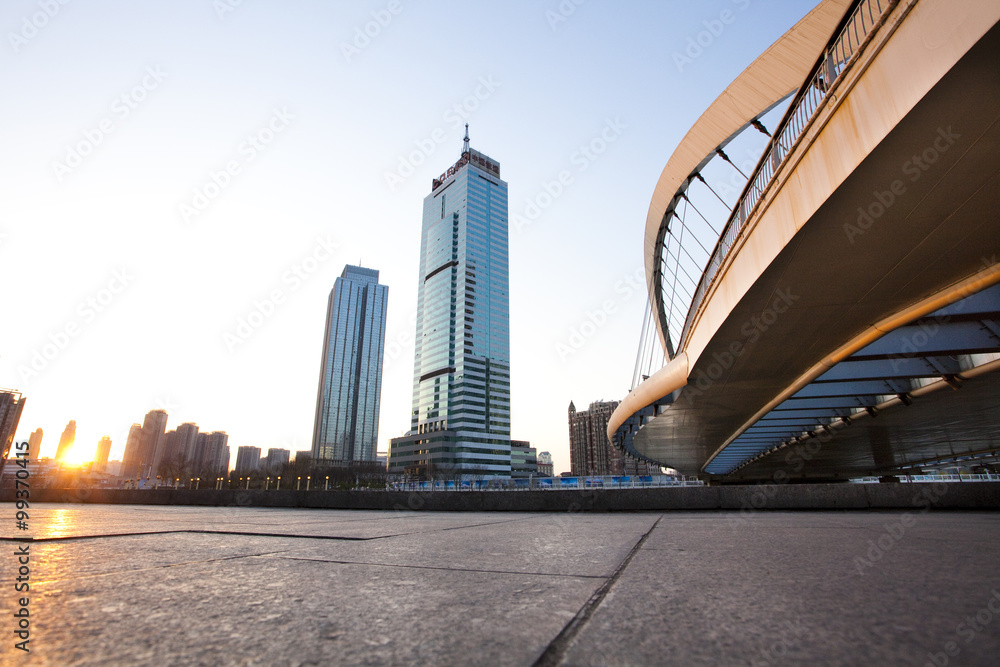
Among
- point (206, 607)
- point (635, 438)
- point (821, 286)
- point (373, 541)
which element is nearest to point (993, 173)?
point (821, 286)

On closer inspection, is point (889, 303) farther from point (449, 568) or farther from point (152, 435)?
point (152, 435)

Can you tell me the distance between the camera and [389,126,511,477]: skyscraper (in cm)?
14000

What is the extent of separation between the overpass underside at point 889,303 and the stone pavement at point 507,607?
478 cm

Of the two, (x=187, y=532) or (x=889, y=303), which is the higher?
(x=889, y=303)

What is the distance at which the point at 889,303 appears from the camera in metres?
10.7

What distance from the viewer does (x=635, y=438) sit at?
107ft

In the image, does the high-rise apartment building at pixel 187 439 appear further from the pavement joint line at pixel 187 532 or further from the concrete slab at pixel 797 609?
the concrete slab at pixel 797 609

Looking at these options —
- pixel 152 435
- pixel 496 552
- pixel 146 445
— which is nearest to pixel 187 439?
pixel 152 435

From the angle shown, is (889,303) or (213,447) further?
(213,447)

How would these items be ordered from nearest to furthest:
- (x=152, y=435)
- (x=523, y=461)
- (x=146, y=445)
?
1. (x=146, y=445)
2. (x=152, y=435)
3. (x=523, y=461)

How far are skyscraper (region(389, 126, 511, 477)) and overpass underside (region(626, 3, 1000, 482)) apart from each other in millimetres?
110367

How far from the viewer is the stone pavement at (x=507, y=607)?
4.02ft

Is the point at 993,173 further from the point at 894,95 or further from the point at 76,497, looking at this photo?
the point at 76,497

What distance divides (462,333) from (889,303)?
145290mm
